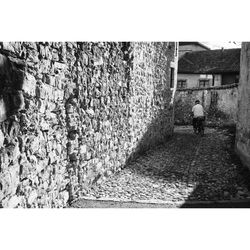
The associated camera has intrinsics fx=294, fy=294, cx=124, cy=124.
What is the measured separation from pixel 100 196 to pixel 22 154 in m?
1.93

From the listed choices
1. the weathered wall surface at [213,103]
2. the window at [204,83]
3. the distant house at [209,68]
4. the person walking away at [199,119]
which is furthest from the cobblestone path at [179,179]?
the window at [204,83]

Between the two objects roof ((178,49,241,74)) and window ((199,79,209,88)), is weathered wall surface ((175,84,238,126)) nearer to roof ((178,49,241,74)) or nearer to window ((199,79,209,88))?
roof ((178,49,241,74))

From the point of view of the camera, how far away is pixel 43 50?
3137mm

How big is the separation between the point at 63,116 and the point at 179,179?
9.47ft

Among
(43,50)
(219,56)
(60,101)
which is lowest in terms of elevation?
(60,101)

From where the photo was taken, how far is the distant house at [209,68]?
2427 centimetres

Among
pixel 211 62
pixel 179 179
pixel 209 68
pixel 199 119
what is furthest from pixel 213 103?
pixel 179 179

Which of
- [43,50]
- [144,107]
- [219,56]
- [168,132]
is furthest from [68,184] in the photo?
[219,56]

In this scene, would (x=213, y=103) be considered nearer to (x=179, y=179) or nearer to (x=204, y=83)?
(x=204, y=83)

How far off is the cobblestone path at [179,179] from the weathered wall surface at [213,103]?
760 cm

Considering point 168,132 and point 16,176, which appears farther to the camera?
point 168,132

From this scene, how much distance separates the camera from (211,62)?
25516mm

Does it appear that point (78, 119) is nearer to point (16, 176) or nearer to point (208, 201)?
point (16, 176)

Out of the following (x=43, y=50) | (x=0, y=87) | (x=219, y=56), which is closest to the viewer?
(x=0, y=87)
